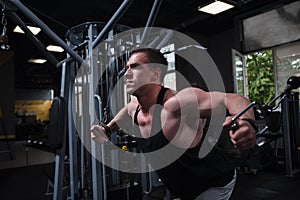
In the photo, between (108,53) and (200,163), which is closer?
(200,163)

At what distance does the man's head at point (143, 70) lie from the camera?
1197mm

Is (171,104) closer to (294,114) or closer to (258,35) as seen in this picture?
(294,114)

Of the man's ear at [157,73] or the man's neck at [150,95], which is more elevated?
the man's ear at [157,73]

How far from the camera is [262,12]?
5230mm

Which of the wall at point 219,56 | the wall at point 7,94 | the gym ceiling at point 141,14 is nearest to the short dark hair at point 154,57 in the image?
the gym ceiling at point 141,14

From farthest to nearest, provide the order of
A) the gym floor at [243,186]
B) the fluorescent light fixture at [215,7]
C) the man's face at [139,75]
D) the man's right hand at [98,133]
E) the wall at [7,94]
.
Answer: the wall at [7,94] < the fluorescent light fixture at [215,7] < the gym floor at [243,186] < the man's right hand at [98,133] < the man's face at [139,75]

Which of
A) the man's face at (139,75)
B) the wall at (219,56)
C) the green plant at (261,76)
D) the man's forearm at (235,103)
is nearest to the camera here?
the man's forearm at (235,103)

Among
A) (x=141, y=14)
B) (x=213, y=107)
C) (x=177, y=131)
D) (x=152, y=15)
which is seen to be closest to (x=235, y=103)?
(x=213, y=107)

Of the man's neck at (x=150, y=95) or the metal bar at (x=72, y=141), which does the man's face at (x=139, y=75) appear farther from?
the metal bar at (x=72, y=141)

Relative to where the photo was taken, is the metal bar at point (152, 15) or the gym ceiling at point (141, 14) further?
the gym ceiling at point (141, 14)

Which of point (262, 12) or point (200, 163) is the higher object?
point (262, 12)

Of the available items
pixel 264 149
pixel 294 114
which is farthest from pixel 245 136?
pixel 294 114

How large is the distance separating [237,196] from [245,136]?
2.65m

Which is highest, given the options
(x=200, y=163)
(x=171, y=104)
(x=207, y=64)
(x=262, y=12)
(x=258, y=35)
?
(x=262, y=12)
